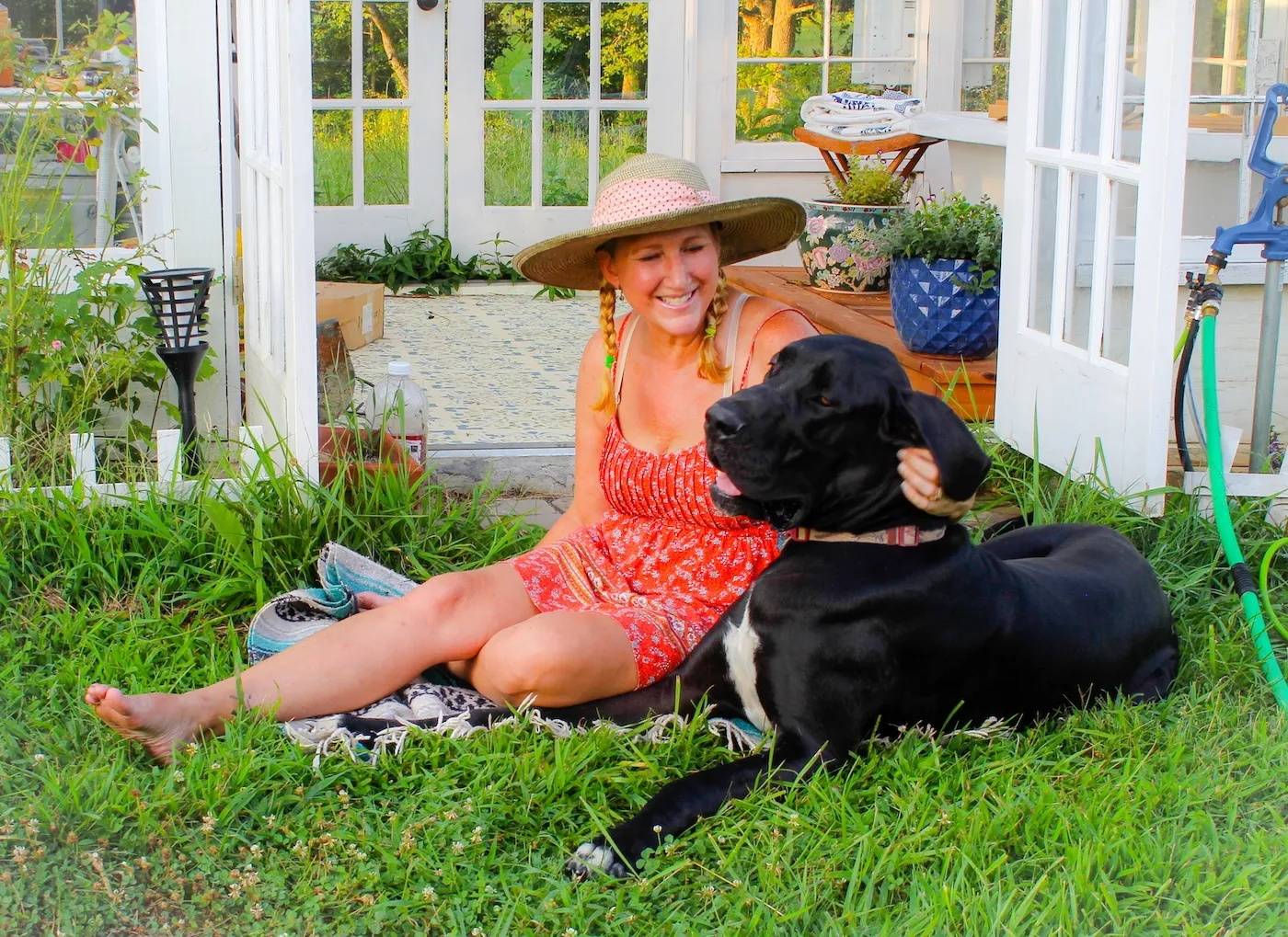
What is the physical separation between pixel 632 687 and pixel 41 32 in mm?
2678

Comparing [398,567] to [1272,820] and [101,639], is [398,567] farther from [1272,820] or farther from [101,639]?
[1272,820]

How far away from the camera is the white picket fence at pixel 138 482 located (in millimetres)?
3258

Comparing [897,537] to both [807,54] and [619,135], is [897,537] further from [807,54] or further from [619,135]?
[619,135]

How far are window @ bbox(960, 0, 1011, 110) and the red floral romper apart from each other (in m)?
4.38

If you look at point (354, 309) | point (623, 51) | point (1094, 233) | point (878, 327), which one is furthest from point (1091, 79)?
point (623, 51)

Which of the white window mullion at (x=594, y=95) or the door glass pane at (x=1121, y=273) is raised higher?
the white window mullion at (x=594, y=95)

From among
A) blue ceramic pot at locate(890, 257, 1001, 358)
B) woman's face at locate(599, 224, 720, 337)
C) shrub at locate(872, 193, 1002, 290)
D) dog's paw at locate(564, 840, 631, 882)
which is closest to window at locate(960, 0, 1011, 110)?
shrub at locate(872, 193, 1002, 290)

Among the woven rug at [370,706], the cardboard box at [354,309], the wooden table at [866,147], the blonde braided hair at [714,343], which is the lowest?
the woven rug at [370,706]

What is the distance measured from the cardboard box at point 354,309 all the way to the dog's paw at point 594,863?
11.7 ft

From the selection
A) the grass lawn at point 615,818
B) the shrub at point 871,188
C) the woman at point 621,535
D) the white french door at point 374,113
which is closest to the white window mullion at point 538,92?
the white french door at point 374,113

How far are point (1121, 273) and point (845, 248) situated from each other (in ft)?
8.01

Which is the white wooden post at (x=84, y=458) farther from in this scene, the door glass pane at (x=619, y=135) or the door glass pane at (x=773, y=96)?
the door glass pane at (x=773, y=96)

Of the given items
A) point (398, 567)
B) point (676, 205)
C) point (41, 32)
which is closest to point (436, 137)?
point (41, 32)

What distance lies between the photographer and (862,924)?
75.7 inches
